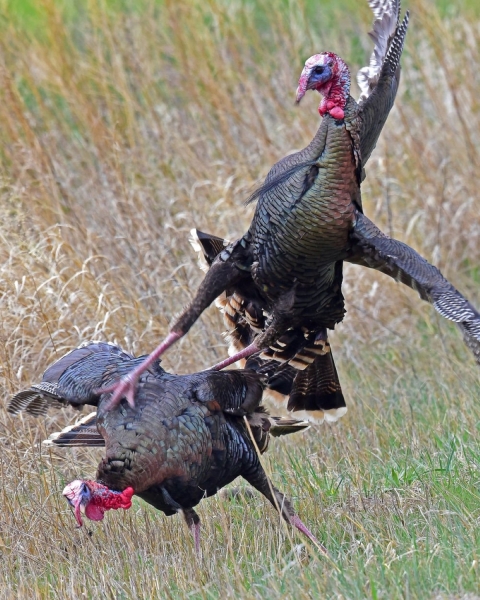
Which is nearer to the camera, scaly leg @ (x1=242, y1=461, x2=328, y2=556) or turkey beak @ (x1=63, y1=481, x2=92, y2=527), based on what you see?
turkey beak @ (x1=63, y1=481, x2=92, y2=527)

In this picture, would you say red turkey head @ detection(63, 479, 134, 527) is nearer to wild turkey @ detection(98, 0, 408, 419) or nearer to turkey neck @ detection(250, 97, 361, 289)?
wild turkey @ detection(98, 0, 408, 419)

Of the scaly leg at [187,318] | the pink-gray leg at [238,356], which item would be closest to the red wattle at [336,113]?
the scaly leg at [187,318]

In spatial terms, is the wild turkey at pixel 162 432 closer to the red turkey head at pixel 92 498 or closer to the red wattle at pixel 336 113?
the red turkey head at pixel 92 498

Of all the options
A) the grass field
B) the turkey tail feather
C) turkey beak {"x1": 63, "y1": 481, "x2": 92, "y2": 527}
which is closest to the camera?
turkey beak {"x1": 63, "y1": 481, "x2": 92, "y2": 527}

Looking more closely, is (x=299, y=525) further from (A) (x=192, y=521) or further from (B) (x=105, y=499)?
(B) (x=105, y=499)

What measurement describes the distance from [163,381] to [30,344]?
1528 mm

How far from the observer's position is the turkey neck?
380cm

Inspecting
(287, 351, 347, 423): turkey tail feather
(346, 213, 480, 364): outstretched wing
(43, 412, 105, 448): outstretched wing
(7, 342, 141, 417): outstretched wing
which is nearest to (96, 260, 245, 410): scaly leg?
(7, 342, 141, 417): outstretched wing

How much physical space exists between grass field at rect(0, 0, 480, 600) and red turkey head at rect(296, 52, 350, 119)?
1562mm

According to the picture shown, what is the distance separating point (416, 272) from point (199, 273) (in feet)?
8.92

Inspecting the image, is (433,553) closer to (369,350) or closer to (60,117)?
(369,350)

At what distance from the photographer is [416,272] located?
3.76 m

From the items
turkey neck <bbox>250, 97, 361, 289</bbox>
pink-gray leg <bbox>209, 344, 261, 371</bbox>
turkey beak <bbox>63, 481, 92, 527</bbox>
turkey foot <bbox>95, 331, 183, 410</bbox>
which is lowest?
turkey beak <bbox>63, 481, 92, 527</bbox>

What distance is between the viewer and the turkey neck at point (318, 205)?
3805mm
